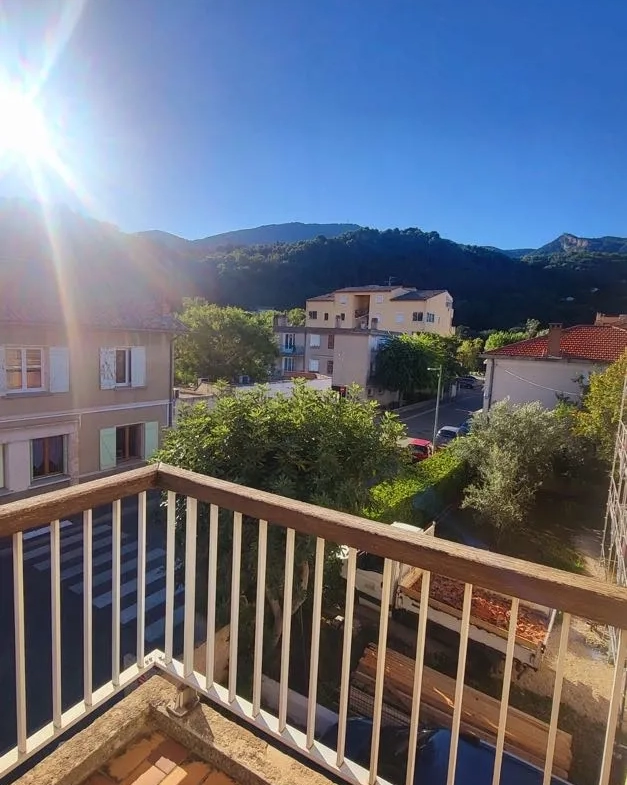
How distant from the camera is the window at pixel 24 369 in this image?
35.3ft

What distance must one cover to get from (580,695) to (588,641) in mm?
1614

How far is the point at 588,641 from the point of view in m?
7.62

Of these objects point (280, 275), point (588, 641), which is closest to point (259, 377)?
point (588, 641)

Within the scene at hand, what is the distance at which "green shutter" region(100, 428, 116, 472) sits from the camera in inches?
501

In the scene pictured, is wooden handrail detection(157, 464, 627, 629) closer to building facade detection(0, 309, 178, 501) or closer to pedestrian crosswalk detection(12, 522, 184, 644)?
pedestrian crosswalk detection(12, 522, 184, 644)

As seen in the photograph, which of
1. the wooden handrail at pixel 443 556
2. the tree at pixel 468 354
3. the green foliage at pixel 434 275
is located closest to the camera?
the wooden handrail at pixel 443 556

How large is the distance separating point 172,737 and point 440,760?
2.53m

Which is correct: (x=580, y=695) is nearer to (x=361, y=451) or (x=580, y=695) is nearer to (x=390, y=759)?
(x=390, y=759)

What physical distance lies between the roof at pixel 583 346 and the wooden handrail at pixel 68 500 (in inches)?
714

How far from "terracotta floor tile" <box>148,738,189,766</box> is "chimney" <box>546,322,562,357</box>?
1847 cm

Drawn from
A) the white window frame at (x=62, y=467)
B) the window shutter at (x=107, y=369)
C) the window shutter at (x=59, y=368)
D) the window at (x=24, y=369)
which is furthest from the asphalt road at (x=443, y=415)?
the window at (x=24, y=369)

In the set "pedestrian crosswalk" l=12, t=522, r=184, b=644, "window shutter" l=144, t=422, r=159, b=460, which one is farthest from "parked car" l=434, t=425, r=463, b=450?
"pedestrian crosswalk" l=12, t=522, r=184, b=644

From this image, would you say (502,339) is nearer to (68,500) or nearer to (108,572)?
(108,572)

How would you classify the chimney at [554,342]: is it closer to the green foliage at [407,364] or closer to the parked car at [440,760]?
the green foliage at [407,364]
